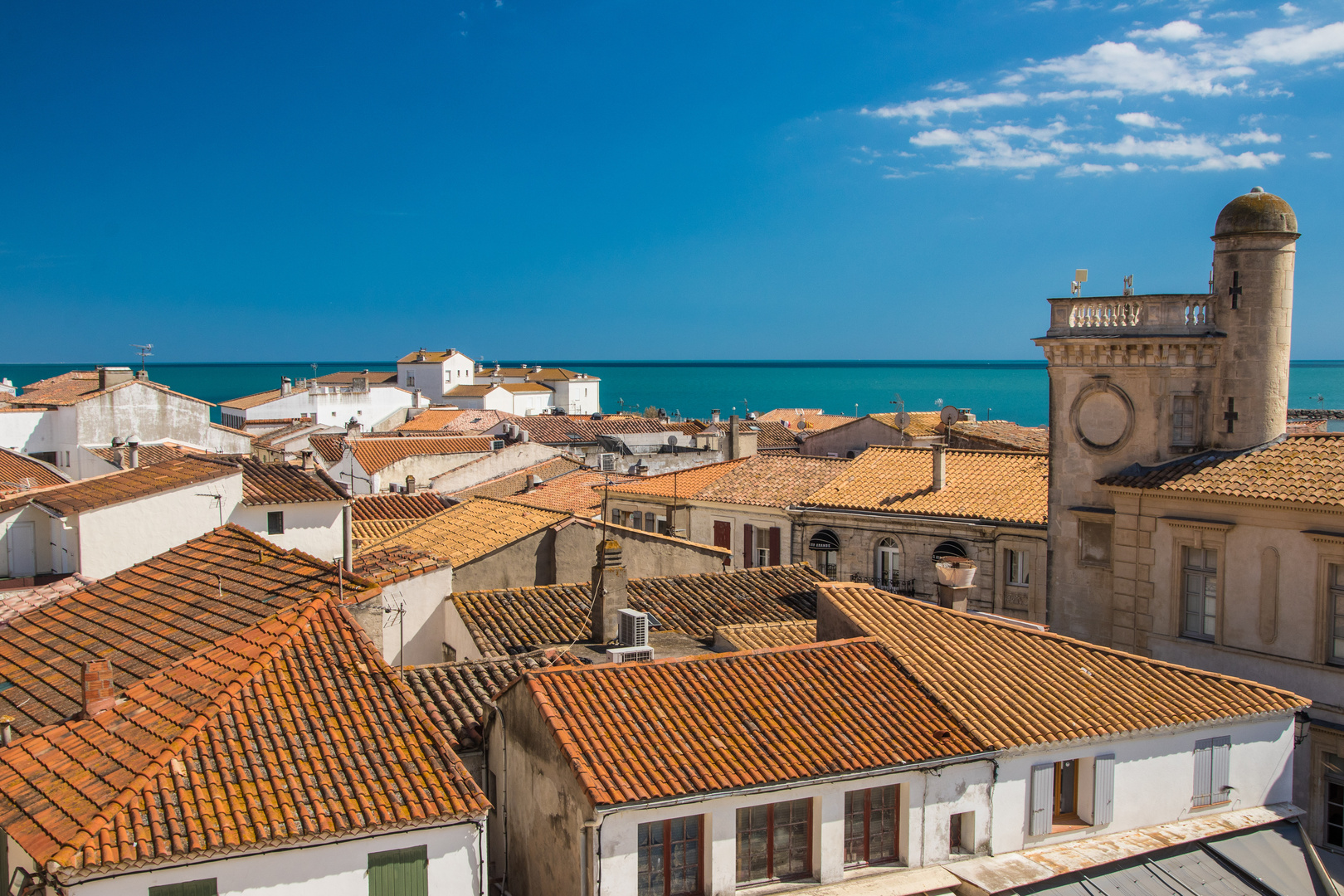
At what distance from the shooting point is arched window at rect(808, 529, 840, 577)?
3269 centimetres

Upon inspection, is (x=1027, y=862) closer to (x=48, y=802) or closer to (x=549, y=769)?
(x=549, y=769)

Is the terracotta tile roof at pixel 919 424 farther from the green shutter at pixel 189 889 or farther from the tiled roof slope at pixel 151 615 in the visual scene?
the green shutter at pixel 189 889

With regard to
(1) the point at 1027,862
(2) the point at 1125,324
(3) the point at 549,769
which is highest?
(2) the point at 1125,324

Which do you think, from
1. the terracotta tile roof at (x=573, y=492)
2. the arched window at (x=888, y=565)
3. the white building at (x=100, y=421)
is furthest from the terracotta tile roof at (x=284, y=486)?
the white building at (x=100, y=421)

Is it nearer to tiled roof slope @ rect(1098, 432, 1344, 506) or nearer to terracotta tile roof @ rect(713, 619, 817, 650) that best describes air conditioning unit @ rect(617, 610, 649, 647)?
terracotta tile roof @ rect(713, 619, 817, 650)

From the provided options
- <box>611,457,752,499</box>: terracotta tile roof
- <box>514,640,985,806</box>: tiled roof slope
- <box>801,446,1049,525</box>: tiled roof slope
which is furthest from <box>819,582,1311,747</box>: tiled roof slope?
<box>611,457,752,499</box>: terracotta tile roof

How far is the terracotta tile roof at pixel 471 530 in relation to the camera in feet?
89.2

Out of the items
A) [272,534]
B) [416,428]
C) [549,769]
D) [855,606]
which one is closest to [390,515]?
[272,534]

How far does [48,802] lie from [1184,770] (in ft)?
45.1

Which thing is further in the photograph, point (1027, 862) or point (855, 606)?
point (855, 606)

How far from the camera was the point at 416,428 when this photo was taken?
8231 cm

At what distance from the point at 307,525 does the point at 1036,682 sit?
1775 cm

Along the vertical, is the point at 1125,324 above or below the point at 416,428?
above

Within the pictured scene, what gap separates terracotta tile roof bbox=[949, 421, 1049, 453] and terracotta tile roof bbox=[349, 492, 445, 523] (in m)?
21.8
